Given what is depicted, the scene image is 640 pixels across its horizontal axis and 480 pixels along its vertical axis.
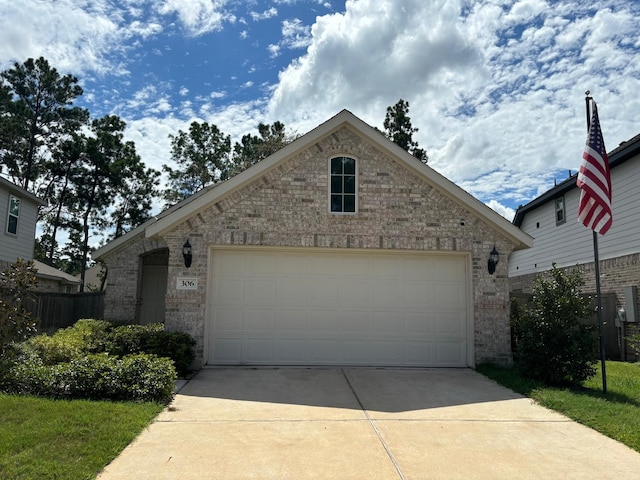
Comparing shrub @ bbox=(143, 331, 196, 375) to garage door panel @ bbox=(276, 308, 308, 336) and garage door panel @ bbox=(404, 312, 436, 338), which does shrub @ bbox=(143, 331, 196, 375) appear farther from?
garage door panel @ bbox=(404, 312, 436, 338)

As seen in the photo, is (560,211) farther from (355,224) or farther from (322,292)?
(322,292)

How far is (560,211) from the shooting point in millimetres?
17891

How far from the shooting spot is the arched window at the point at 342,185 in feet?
35.3

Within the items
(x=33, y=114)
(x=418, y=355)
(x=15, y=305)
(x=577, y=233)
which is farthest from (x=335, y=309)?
(x=33, y=114)

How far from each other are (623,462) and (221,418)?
472 centimetres

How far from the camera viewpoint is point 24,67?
29.4 m

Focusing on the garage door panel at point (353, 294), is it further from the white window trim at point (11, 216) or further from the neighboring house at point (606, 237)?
the white window trim at point (11, 216)

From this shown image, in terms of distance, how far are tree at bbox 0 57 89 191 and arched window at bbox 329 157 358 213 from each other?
2549 cm

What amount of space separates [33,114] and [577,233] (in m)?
30.2

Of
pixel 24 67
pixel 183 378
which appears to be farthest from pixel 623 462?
pixel 24 67

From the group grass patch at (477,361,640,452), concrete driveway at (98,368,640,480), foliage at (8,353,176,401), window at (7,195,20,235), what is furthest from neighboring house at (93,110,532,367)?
window at (7,195,20,235)

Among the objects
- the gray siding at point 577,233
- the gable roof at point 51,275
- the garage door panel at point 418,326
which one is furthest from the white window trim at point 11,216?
the gray siding at point 577,233

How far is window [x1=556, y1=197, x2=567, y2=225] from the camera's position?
17.7 meters

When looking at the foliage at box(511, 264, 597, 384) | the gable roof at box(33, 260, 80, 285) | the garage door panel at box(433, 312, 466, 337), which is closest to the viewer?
the foliage at box(511, 264, 597, 384)
